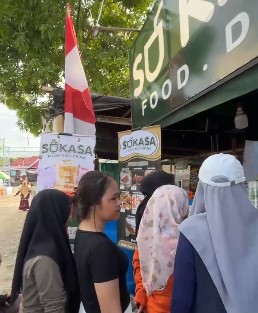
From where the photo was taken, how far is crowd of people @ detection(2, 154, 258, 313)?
1.54 meters

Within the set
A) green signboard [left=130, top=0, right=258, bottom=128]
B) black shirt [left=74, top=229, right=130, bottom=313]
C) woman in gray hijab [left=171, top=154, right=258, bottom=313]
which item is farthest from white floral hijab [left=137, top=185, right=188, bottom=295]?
green signboard [left=130, top=0, right=258, bottom=128]

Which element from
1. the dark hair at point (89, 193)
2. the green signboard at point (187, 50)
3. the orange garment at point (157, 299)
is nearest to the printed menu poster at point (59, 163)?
the green signboard at point (187, 50)

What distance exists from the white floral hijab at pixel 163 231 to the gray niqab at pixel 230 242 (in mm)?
734

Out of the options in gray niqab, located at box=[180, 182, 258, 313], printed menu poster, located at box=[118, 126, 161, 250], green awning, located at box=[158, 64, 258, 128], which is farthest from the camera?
printed menu poster, located at box=[118, 126, 161, 250]

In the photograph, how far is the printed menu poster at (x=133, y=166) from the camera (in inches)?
153

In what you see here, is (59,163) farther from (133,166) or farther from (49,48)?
(49,48)

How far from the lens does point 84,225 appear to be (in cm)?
198

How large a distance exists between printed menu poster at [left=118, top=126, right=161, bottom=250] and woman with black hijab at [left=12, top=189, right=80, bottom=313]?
1671mm

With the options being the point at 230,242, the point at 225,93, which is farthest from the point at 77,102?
the point at 230,242

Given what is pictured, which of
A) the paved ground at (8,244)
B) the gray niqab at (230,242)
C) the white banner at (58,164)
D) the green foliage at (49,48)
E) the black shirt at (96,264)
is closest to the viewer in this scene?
the gray niqab at (230,242)

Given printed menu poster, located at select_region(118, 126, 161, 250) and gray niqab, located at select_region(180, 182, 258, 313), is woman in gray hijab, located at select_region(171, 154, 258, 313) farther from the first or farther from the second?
printed menu poster, located at select_region(118, 126, 161, 250)

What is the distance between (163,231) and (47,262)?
0.75 metres

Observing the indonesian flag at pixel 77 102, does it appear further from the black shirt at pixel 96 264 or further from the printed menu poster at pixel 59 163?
the black shirt at pixel 96 264

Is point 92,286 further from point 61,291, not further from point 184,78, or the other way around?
point 184,78
